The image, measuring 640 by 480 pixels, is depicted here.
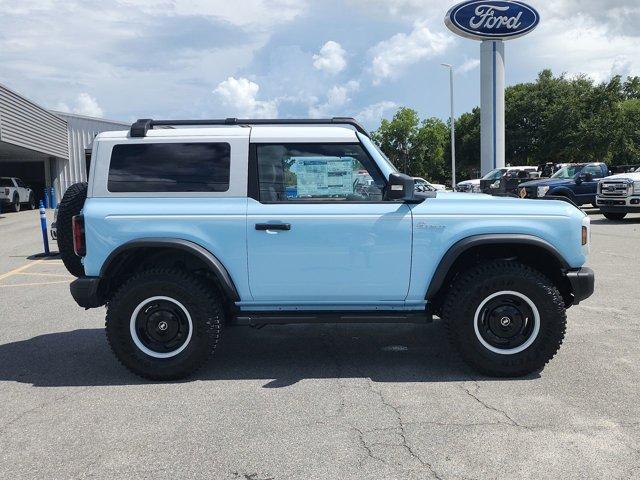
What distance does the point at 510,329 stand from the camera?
14.8 feet

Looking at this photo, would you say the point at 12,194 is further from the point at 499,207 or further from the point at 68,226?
the point at 499,207

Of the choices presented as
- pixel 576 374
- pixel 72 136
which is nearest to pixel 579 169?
pixel 576 374

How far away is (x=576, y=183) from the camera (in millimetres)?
18641

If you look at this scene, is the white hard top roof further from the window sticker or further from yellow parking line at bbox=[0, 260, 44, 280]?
yellow parking line at bbox=[0, 260, 44, 280]

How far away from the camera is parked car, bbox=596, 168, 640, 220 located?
15984 mm

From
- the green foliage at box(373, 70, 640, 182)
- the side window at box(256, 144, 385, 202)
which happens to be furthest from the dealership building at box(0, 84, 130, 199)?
the side window at box(256, 144, 385, 202)

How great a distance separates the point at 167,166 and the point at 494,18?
89.1 feet

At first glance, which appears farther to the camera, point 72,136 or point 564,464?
point 72,136

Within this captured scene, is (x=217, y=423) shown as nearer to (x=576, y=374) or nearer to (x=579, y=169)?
(x=576, y=374)

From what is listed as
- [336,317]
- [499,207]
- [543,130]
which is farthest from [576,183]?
[543,130]

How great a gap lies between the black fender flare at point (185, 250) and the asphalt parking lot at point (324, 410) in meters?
0.84

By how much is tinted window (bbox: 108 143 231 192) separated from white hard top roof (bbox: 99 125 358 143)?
10 cm

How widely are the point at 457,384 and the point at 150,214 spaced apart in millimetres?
2689

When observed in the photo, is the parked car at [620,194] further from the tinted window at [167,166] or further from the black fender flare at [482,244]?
the tinted window at [167,166]
